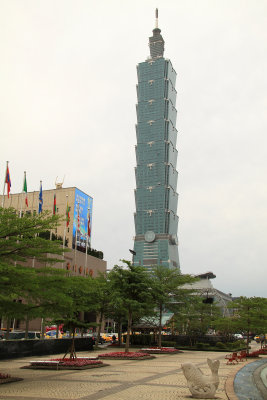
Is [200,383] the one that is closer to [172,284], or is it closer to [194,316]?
[172,284]

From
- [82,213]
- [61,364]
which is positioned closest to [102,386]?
[61,364]

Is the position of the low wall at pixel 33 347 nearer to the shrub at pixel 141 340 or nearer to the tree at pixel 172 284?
the tree at pixel 172 284

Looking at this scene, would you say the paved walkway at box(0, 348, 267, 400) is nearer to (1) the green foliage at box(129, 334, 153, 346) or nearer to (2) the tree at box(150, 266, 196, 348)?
(2) the tree at box(150, 266, 196, 348)

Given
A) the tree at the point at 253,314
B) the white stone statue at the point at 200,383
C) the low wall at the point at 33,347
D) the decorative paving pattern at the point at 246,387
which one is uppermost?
the tree at the point at 253,314

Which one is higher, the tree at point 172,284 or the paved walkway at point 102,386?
the tree at point 172,284

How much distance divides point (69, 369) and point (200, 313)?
31928 mm

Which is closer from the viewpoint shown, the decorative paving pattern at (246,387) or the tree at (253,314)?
the decorative paving pattern at (246,387)

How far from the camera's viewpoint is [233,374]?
75.4 feet

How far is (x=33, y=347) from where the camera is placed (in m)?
34.9

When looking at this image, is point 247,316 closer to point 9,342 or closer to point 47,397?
point 9,342

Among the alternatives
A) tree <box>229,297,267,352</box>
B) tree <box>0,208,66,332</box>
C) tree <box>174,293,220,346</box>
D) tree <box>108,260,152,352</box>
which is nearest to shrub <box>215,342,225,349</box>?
tree <box>174,293,220,346</box>

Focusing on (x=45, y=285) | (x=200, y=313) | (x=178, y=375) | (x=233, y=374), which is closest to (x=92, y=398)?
(x=45, y=285)

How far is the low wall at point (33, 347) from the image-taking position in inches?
1261

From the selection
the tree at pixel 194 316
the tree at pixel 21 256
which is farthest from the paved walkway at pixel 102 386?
the tree at pixel 194 316
